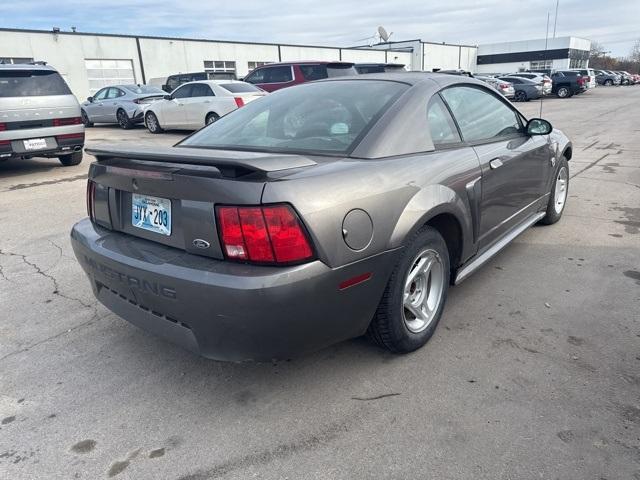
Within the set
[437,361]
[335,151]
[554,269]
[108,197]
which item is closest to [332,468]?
[437,361]

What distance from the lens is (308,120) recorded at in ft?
9.74

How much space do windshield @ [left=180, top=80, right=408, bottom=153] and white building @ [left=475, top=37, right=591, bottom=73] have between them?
6433 cm


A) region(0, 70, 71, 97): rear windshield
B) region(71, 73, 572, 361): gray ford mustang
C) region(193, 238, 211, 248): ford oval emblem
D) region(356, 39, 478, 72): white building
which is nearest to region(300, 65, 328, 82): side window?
region(0, 70, 71, 97): rear windshield

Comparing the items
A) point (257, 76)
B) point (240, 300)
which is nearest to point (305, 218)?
point (240, 300)

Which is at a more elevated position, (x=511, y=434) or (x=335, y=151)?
(x=335, y=151)

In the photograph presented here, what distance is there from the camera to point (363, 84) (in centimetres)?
317

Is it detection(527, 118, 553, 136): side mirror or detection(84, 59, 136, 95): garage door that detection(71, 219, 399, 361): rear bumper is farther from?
detection(84, 59, 136, 95): garage door

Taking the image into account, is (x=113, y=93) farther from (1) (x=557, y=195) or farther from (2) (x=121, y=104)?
(1) (x=557, y=195)

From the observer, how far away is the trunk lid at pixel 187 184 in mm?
2068

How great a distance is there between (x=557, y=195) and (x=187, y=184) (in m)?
4.20

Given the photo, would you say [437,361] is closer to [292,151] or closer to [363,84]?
[292,151]

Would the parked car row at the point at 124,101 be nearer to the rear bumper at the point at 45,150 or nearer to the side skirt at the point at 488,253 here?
the rear bumper at the point at 45,150

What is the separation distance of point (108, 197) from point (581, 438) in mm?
2657

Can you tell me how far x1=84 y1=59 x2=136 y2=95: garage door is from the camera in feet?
84.3
